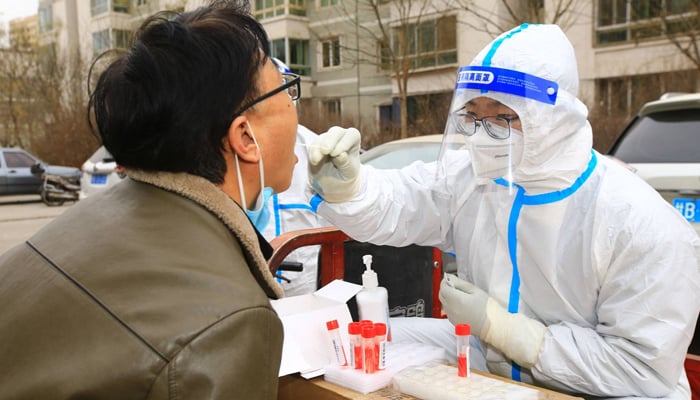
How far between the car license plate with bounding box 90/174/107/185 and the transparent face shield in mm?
8938

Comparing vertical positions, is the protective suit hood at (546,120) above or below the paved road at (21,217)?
above

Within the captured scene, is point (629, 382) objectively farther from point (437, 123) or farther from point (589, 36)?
point (589, 36)

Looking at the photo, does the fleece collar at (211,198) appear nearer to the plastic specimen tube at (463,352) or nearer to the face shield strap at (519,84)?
the plastic specimen tube at (463,352)

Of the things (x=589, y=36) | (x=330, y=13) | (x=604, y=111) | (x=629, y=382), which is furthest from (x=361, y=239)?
(x=330, y=13)

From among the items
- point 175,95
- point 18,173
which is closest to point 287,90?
point 175,95

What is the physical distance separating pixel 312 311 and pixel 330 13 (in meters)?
23.7

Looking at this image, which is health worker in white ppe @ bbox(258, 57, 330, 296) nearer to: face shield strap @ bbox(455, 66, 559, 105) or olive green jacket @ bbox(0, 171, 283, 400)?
face shield strap @ bbox(455, 66, 559, 105)

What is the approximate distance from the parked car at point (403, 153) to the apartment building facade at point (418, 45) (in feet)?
8.96

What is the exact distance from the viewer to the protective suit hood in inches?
77.5

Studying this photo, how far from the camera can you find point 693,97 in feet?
14.6

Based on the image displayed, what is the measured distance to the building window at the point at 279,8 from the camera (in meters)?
25.8

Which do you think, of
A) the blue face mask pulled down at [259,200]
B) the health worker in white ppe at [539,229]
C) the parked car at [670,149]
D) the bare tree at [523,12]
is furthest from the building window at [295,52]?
the blue face mask pulled down at [259,200]

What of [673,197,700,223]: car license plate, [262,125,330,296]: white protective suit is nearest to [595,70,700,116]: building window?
[673,197,700,223]: car license plate

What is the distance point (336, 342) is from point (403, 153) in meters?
4.02
